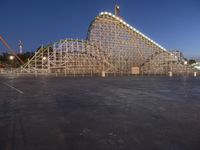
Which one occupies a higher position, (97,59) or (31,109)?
(97,59)

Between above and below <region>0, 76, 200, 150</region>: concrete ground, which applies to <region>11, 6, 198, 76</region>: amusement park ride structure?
above

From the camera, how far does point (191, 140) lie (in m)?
3.75

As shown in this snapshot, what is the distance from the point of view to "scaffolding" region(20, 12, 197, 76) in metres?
34.7

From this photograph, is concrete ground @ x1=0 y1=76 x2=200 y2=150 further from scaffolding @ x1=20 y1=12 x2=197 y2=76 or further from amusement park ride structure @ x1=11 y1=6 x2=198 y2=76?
amusement park ride structure @ x1=11 y1=6 x2=198 y2=76

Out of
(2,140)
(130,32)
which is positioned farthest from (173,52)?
(2,140)

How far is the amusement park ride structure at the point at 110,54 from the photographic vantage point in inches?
1364

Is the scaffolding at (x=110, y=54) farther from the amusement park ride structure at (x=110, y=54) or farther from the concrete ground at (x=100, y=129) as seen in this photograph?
the concrete ground at (x=100, y=129)

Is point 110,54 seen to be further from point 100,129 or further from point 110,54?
point 100,129

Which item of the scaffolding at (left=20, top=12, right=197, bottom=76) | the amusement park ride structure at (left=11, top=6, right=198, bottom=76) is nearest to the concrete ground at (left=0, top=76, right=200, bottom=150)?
the scaffolding at (left=20, top=12, right=197, bottom=76)

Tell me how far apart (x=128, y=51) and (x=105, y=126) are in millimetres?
30426

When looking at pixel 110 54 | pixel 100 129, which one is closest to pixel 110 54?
pixel 110 54

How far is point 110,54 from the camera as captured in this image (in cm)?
3509

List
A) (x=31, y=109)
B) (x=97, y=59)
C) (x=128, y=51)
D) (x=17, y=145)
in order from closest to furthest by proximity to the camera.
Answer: (x=17, y=145), (x=31, y=109), (x=128, y=51), (x=97, y=59)

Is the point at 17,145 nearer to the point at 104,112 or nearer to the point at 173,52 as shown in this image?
the point at 104,112
